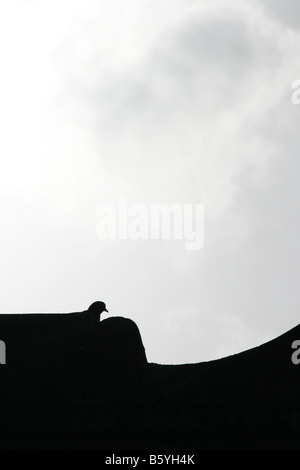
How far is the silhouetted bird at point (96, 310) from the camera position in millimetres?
10859

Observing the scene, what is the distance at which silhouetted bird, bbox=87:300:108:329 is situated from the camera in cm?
1086

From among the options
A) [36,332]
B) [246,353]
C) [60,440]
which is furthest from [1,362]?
[246,353]

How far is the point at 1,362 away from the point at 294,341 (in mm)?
3022

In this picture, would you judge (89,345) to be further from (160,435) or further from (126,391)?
(160,435)

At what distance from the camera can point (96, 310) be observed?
36.1ft

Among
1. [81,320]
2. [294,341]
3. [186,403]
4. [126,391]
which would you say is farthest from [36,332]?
[294,341]

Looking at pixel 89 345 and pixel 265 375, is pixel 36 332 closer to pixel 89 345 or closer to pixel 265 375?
pixel 89 345
